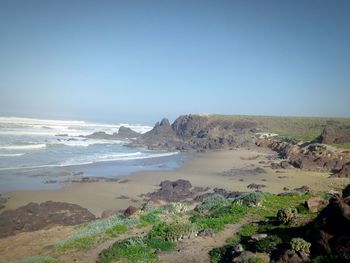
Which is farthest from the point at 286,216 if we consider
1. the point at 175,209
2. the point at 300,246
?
the point at 175,209

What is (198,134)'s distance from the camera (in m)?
68.7

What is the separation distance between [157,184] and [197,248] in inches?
697

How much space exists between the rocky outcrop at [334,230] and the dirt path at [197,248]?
10.4 feet

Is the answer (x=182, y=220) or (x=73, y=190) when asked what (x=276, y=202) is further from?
(x=73, y=190)

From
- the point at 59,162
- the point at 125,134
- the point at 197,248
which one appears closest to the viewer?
the point at 197,248

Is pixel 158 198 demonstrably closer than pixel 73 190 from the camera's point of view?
Yes

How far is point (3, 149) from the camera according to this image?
41344 mm

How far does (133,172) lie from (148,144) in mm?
24596

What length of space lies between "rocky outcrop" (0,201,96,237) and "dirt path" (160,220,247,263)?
9.26 meters

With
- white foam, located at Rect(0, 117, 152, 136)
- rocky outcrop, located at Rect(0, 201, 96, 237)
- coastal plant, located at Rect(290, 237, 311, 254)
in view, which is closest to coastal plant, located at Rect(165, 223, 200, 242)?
coastal plant, located at Rect(290, 237, 311, 254)

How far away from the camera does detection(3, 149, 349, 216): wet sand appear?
23.3 meters

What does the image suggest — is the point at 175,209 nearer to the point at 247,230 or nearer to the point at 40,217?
the point at 247,230

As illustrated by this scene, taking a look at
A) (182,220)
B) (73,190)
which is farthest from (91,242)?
(73,190)

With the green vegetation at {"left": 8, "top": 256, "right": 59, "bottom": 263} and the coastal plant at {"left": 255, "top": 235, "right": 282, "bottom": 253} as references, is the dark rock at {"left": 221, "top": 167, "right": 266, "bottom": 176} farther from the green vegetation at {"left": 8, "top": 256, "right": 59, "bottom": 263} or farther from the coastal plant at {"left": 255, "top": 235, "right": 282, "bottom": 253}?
the green vegetation at {"left": 8, "top": 256, "right": 59, "bottom": 263}
